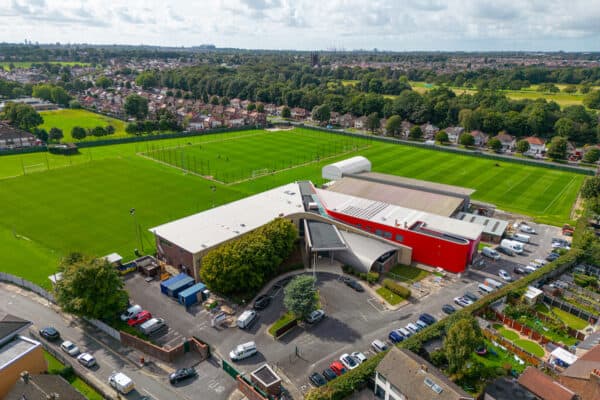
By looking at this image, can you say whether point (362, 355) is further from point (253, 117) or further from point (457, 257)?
point (253, 117)

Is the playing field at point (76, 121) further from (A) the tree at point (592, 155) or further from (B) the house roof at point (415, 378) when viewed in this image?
(A) the tree at point (592, 155)

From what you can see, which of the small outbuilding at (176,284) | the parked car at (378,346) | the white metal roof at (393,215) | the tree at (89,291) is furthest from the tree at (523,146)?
the tree at (89,291)

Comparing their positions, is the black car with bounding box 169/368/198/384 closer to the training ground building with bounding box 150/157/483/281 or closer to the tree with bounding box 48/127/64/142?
the training ground building with bounding box 150/157/483/281

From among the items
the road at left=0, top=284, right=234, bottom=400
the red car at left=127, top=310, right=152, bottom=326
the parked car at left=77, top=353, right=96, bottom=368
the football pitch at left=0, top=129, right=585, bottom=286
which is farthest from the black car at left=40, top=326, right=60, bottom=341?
the football pitch at left=0, top=129, right=585, bottom=286

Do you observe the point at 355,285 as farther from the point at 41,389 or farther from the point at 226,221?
the point at 41,389

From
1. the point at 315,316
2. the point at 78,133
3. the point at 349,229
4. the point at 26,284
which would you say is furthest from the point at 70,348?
the point at 78,133
